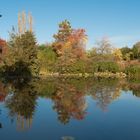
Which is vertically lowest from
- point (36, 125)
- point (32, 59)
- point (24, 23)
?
point (36, 125)

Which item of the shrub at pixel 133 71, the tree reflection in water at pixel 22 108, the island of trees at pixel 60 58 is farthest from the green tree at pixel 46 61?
the tree reflection in water at pixel 22 108

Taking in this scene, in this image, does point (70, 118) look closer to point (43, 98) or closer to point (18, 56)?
point (43, 98)

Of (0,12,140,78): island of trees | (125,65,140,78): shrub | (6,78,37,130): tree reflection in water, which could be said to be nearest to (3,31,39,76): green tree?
(0,12,140,78): island of trees

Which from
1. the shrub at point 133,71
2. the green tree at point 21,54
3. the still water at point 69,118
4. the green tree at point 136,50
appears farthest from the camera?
the green tree at point 136,50

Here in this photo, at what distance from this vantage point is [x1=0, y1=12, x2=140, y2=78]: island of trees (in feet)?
109

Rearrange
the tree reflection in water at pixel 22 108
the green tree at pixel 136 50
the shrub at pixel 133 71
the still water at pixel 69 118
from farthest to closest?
1. the green tree at pixel 136 50
2. the shrub at pixel 133 71
3. the tree reflection in water at pixel 22 108
4. the still water at pixel 69 118

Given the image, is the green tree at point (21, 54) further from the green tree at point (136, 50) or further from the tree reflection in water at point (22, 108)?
the green tree at point (136, 50)

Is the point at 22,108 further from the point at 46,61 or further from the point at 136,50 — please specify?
the point at 136,50

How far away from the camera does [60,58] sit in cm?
3797

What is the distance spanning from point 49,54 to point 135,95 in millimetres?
22046

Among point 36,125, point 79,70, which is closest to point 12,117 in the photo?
point 36,125

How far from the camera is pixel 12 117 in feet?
37.1

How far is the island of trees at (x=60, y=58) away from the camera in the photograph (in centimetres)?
3312

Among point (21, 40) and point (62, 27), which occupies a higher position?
point (62, 27)
